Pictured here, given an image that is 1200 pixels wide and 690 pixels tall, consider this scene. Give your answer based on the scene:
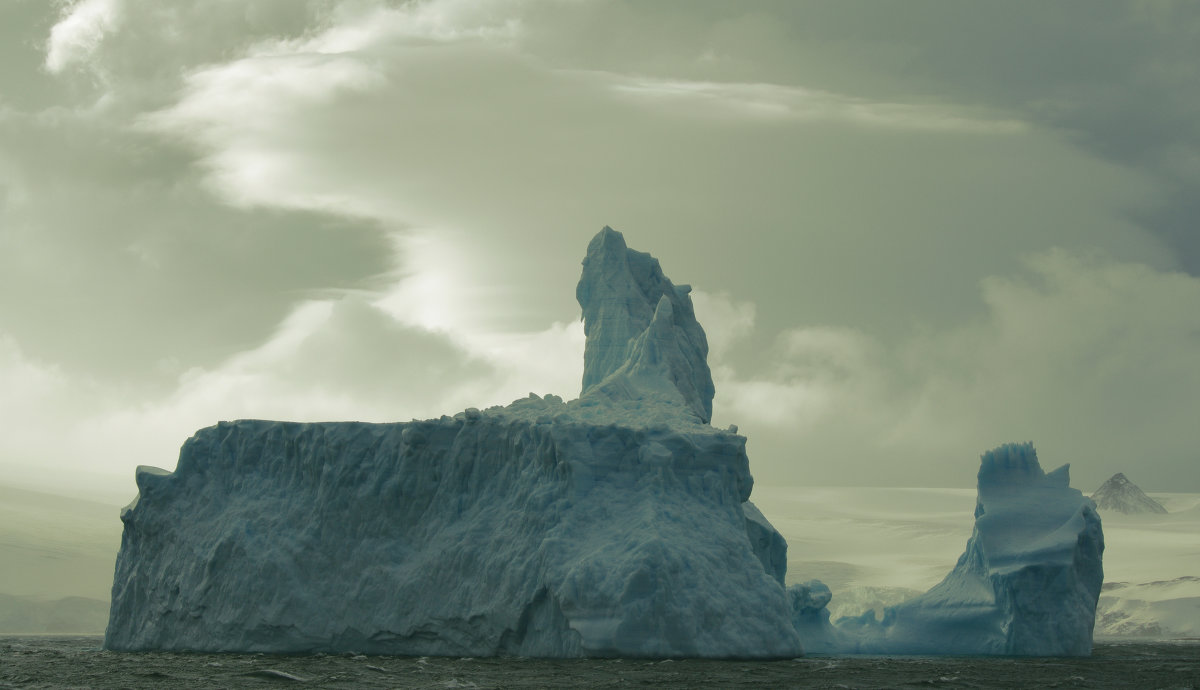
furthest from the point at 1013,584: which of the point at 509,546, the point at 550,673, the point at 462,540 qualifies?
the point at 550,673

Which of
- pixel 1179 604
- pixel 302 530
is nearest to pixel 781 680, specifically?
pixel 302 530

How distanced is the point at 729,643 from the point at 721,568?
1635mm

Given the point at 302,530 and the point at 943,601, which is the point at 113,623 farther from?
the point at 943,601

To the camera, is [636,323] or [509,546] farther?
[636,323]

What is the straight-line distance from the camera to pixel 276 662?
24000 mm

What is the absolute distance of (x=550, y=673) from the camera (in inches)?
797

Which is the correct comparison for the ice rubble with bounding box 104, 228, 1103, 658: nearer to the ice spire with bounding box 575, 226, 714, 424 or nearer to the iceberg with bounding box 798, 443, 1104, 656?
the iceberg with bounding box 798, 443, 1104, 656

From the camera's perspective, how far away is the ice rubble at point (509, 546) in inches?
950

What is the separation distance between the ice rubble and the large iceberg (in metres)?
0.05

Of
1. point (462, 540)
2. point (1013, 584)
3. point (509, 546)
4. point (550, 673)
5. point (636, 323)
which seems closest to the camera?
point (550, 673)

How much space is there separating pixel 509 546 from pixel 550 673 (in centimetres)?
567

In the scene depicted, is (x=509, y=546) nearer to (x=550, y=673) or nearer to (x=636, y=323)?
(x=550, y=673)

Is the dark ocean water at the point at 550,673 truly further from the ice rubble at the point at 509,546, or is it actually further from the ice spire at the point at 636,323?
the ice spire at the point at 636,323

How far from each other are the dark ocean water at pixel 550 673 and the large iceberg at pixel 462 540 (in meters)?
0.83
